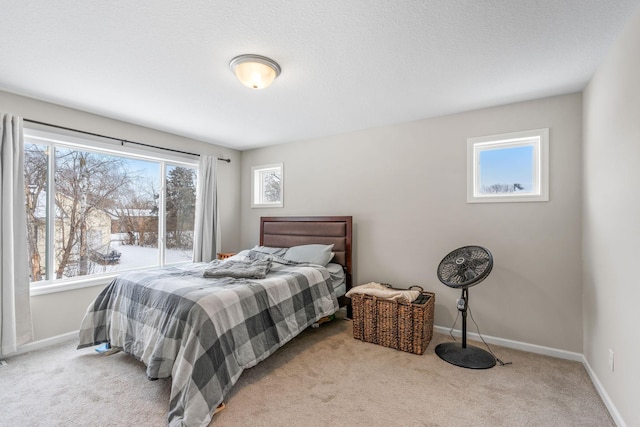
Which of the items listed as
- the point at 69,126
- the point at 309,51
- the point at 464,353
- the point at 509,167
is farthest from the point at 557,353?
the point at 69,126

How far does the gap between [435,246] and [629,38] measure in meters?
2.21

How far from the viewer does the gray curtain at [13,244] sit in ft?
8.66

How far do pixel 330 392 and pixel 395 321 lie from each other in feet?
3.37

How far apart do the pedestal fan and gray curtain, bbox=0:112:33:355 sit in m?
3.91

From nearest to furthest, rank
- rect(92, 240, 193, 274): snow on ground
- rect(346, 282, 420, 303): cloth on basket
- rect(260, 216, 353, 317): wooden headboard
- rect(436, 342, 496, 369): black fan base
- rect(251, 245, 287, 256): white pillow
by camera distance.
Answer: rect(436, 342, 496, 369): black fan base, rect(346, 282, 420, 303): cloth on basket, rect(92, 240, 193, 274): snow on ground, rect(260, 216, 353, 317): wooden headboard, rect(251, 245, 287, 256): white pillow

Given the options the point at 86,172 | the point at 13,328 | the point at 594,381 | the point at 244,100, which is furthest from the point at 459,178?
the point at 13,328

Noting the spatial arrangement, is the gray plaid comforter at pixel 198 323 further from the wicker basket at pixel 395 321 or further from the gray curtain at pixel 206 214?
the gray curtain at pixel 206 214

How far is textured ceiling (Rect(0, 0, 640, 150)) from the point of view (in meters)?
1.68

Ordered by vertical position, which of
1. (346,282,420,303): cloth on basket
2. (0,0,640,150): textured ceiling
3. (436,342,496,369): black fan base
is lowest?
(436,342,496,369): black fan base

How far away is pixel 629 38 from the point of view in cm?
177

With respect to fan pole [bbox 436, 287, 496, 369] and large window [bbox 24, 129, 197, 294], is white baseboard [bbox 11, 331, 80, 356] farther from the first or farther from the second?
fan pole [bbox 436, 287, 496, 369]

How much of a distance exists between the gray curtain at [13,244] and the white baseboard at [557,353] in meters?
4.15

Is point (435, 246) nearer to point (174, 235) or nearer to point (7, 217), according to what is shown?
point (174, 235)

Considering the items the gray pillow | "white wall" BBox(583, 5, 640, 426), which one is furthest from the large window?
"white wall" BBox(583, 5, 640, 426)
